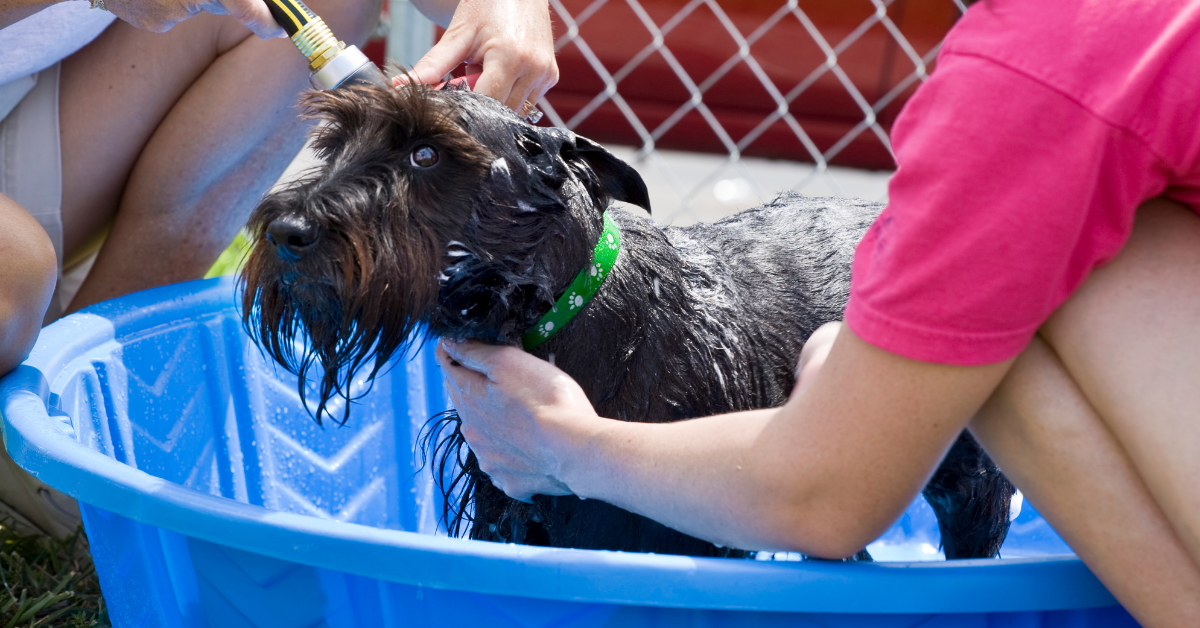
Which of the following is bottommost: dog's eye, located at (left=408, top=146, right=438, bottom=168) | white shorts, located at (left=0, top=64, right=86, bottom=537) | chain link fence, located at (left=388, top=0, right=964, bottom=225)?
chain link fence, located at (left=388, top=0, right=964, bottom=225)

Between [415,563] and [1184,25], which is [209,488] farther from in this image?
[1184,25]

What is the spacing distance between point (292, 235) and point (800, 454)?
2.43ft

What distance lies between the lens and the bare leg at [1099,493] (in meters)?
Result: 1.18

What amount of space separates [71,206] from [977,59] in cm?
240

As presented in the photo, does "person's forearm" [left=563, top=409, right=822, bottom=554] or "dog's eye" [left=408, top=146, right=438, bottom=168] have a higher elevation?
"dog's eye" [left=408, top=146, right=438, bottom=168]

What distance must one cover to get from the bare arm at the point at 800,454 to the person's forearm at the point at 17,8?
138 centimetres

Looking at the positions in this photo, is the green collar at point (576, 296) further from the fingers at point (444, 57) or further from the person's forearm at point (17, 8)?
the person's forearm at point (17, 8)

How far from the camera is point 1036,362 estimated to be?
1.19m

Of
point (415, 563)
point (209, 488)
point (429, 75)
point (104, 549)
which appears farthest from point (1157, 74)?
point (209, 488)

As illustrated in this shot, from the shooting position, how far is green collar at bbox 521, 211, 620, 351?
5.48ft

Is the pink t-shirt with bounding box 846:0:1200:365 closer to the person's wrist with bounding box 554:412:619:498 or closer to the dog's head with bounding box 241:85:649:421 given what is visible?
the person's wrist with bounding box 554:412:619:498

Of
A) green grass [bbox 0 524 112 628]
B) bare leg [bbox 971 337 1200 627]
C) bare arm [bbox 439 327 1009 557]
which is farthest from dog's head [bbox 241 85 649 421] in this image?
green grass [bbox 0 524 112 628]

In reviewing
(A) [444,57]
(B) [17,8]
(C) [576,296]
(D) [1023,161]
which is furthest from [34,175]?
(D) [1023,161]

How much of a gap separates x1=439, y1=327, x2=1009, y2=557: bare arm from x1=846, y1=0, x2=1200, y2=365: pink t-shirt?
0.05m
